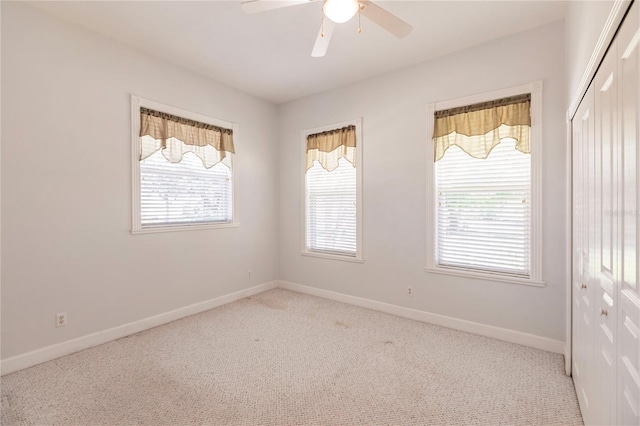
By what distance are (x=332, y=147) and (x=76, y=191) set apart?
2.84 m

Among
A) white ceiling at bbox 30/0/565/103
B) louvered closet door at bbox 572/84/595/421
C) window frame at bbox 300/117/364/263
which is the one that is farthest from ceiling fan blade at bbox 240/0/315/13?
window frame at bbox 300/117/364/263

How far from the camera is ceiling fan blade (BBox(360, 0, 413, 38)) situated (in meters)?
1.94

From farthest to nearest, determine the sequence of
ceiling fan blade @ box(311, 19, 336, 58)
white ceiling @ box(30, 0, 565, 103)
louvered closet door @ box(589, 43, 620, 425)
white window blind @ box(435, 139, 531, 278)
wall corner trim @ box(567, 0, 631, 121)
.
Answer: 1. white window blind @ box(435, 139, 531, 278)
2. white ceiling @ box(30, 0, 565, 103)
3. ceiling fan blade @ box(311, 19, 336, 58)
4. louvered closet door @ box(589, 43, 620, 425)
5. wall corner trim @ box(567, 0, 631, 121)

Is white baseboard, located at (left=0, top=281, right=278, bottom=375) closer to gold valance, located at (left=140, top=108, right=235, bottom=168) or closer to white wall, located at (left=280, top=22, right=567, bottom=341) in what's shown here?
white wall, located at (left=280, top=22, right=567, bottom=341)

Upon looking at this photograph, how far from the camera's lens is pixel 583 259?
1.86m

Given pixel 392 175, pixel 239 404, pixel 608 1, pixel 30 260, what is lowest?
pixel 239 404

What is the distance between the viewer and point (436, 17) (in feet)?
8.64

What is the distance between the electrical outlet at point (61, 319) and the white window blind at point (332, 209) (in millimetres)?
2812

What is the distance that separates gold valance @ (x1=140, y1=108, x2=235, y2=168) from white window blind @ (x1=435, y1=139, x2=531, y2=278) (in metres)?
2.67

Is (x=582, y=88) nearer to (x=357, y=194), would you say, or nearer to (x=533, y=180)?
(x=533, y=180)

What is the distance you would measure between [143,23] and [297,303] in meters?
3.44

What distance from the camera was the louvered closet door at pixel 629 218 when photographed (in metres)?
1.00

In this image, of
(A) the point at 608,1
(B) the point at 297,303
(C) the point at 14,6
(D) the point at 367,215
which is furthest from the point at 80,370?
(A) the point at 608,1

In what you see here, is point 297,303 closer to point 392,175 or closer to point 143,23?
point 392,175
